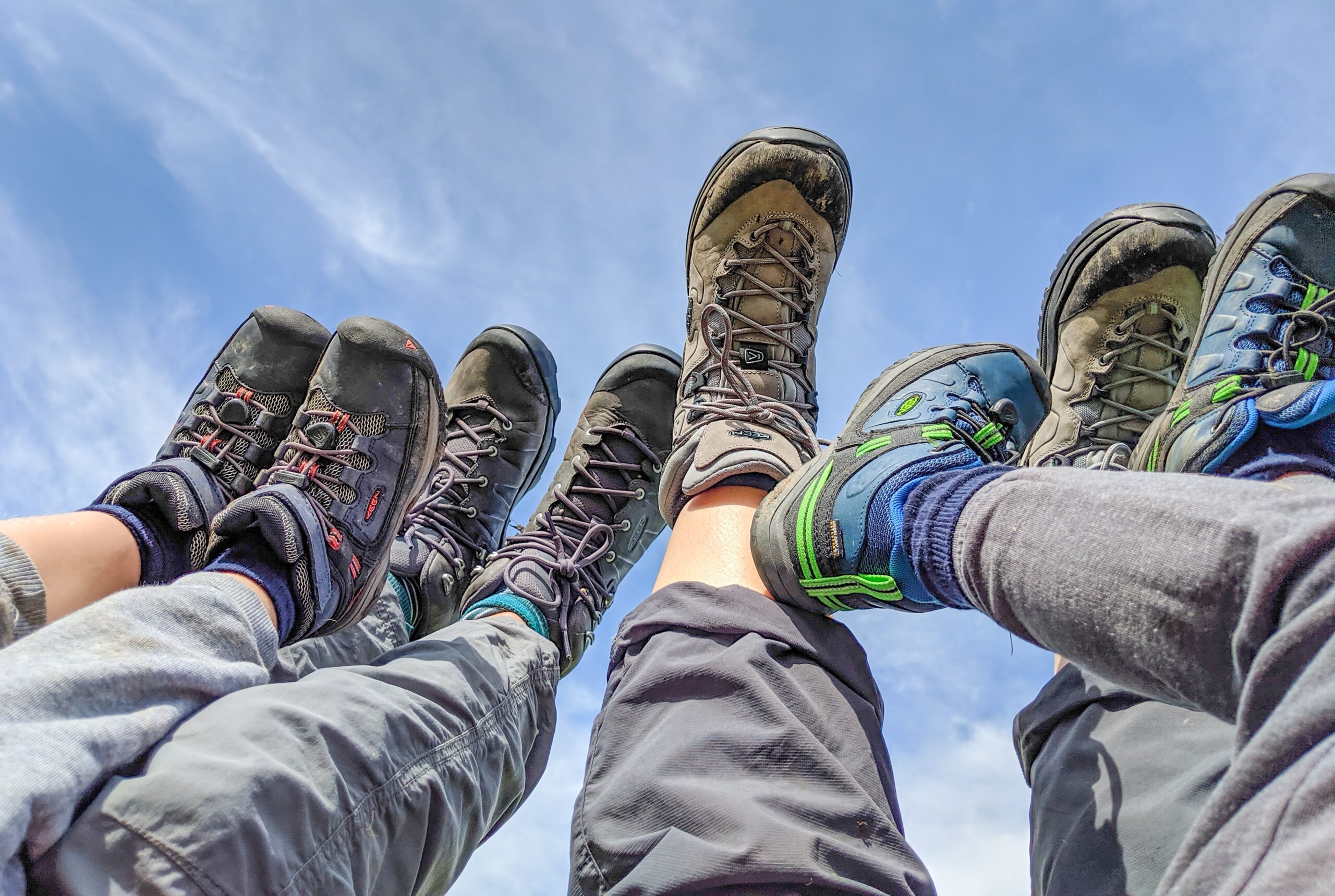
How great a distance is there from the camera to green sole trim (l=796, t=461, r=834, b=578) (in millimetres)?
1209

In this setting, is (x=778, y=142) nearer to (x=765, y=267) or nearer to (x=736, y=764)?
(x=765, y=267)

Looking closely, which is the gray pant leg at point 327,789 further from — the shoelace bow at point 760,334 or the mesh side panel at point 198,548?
the shoelace bow at point 760,334

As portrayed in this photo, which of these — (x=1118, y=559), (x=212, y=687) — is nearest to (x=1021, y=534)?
(x=1118, y=559)

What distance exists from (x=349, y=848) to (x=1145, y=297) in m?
2.27

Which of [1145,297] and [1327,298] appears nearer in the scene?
[1327,298]

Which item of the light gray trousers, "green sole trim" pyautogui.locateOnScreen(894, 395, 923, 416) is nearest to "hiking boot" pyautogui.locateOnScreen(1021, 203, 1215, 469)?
"green sole trim" pyautogui.locateOnScreen(894, 395, 923, 416)

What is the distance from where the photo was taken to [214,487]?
1.73 metres

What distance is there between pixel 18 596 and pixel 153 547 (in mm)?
342

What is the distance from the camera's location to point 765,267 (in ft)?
7.60

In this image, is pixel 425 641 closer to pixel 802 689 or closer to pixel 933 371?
pixel 802 689

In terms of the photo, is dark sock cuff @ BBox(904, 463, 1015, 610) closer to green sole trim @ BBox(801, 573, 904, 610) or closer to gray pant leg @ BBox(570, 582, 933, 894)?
green sole trim @ BBox(801, 573, 904, 610)

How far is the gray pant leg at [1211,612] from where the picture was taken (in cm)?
49

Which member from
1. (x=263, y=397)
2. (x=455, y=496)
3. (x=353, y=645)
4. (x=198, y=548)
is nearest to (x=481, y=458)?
(x=455, y=496)

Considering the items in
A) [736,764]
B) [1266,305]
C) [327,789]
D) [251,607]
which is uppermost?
[1266,305]
